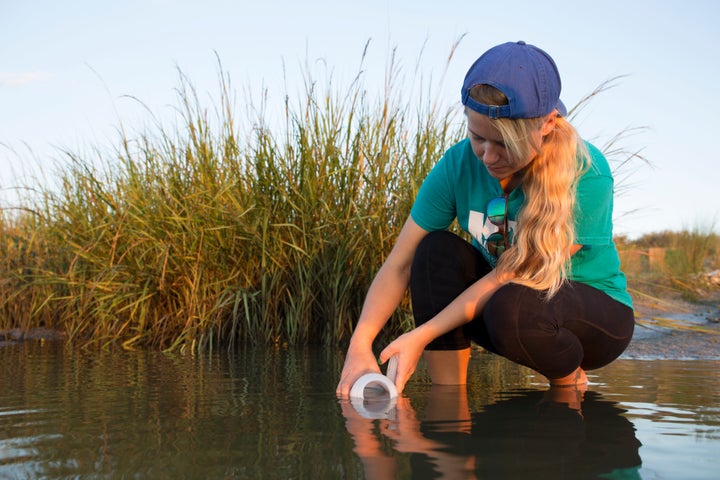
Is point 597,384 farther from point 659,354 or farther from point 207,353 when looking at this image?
point 207,353

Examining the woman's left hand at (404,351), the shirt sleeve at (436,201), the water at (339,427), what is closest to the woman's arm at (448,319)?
the woman's left hand at (404,351)

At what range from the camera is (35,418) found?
74.9 inches

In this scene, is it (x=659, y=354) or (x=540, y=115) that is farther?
(x=659, y=354)

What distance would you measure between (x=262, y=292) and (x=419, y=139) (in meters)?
1.17

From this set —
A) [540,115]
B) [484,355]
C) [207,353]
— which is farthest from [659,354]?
[207,353]

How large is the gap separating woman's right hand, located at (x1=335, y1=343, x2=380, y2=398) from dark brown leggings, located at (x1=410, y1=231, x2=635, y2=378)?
0.89 ft

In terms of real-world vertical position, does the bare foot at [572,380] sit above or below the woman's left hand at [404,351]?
below

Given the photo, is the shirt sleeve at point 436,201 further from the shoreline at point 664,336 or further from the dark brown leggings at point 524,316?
the shoreline at point 664,336

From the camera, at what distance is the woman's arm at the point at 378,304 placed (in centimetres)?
215

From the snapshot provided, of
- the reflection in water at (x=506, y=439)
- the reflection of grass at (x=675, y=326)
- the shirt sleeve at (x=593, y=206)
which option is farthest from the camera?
the reflection of grass at (x=675, y=326)

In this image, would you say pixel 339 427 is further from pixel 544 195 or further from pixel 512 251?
pixel 544 195

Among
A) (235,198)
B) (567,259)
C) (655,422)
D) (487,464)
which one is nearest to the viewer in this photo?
(487,464)

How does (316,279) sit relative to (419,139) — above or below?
below

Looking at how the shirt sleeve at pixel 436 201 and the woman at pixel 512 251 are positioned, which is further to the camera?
the shirt sleeve at pixel 436 201
